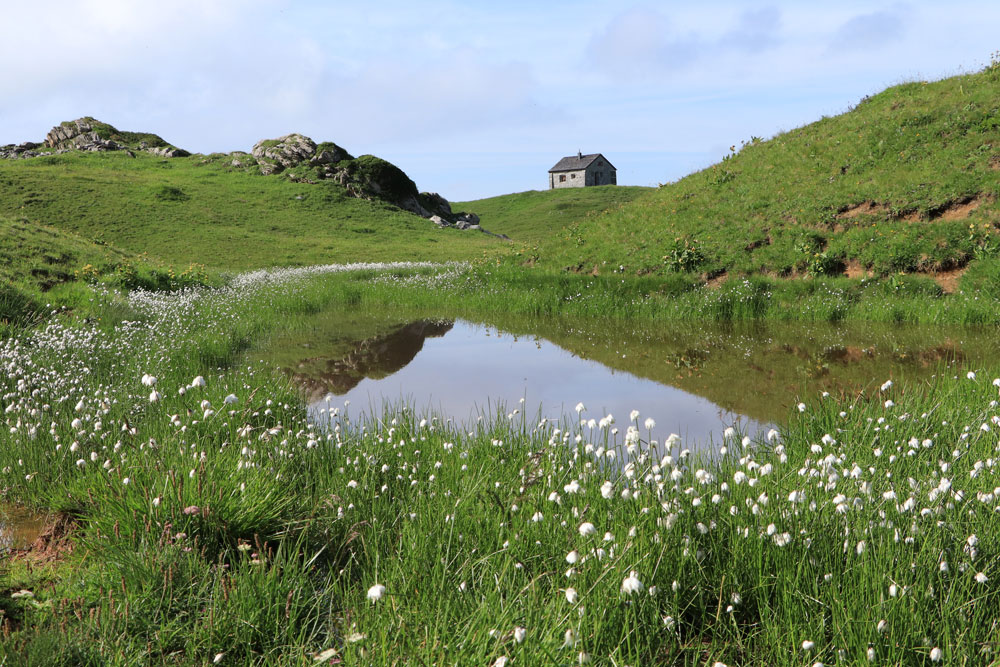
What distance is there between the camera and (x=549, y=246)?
31188 millimetres

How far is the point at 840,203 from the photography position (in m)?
24.5

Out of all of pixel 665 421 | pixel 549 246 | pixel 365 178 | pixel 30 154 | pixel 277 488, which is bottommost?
pixel 665 421

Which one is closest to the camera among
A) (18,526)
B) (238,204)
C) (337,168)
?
(18,526)

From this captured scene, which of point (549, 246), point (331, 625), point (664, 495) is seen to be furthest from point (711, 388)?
point (549, 246)

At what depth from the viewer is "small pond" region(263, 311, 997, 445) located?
10438 millimetres

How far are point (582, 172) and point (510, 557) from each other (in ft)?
426

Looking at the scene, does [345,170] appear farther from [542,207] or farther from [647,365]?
[647,365]

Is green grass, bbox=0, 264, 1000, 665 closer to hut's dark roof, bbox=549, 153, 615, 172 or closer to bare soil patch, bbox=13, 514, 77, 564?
bare soil patch, bbox=13, 514, 77, 564

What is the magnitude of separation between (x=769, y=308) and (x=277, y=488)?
17634 millimetres

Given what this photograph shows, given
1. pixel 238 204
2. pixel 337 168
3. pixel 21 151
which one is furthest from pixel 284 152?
pixel 21 151

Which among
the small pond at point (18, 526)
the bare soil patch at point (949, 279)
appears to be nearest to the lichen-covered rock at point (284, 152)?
the bare soil patch at point (949, 279)

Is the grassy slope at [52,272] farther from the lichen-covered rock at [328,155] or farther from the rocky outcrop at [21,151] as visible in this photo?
the rocky outcrop at [21,151]

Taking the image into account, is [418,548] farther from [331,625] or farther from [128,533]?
[128,533]

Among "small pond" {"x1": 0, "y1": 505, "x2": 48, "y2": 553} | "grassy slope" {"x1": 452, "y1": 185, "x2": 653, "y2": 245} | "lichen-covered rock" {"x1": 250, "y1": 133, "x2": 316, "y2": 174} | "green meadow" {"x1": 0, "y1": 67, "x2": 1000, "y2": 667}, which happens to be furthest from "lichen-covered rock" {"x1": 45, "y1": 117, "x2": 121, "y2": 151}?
"small pond" {"x1": 0, "y1": 505, "x2": 48, "y2": 553}
